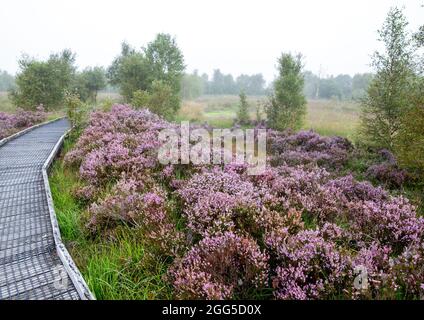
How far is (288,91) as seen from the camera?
89.1 feet

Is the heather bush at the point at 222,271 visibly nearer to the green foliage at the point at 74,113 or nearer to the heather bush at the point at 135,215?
the heather bush at the point at 135,215

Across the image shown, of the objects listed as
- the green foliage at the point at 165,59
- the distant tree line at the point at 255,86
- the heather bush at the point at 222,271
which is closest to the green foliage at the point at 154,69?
the green foliage at the point at 165,59

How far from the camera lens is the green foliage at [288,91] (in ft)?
88.3

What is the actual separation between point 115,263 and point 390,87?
53.4ft

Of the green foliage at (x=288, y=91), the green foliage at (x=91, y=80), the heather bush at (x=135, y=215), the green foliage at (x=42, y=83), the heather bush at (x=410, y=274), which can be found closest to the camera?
the heather bush at (x=410, y=274)

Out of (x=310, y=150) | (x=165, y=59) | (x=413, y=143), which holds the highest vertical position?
(x=165, y=59)

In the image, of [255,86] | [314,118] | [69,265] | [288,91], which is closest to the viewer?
[69,265]

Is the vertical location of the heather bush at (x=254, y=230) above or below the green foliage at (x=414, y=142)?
below

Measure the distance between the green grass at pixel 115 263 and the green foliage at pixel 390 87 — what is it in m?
14.5

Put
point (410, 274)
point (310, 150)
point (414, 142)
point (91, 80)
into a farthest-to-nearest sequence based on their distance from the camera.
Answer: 1. point (91, 80)
2. point (310, 150)
3. point (414, 142)
4. point (410, 274)

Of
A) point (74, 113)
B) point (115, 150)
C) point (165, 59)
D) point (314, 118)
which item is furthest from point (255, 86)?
point (115, 150)

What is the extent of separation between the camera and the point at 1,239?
5398 mm

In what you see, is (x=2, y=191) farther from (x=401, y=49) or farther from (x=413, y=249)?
(x=401, y=49)

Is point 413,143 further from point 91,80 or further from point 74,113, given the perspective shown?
point 91,80
